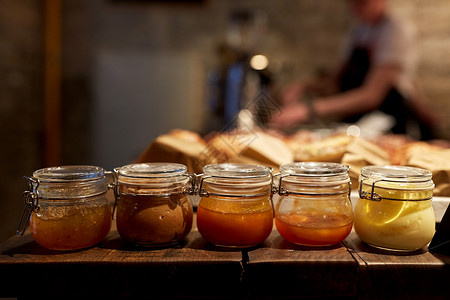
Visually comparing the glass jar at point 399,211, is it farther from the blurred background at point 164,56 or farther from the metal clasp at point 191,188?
the blurred background at point 164,56

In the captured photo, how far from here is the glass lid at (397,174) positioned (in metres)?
0.83

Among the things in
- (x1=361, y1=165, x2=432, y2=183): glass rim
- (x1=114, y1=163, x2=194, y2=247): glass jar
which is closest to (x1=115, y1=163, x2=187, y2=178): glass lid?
(x1=114, y1=163, x2=194, y2=247): glass jar

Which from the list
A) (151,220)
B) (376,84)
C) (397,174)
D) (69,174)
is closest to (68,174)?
(69,174)

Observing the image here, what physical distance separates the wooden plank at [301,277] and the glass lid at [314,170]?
0.64 ft

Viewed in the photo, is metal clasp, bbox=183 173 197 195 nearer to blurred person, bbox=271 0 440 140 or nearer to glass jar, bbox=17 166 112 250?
glass jar, bbox=17 166 112 250

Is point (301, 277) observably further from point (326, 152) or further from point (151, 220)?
point (326, 152)

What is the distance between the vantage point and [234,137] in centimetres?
121

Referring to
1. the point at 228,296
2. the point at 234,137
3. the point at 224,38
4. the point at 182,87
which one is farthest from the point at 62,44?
the point at 228,296

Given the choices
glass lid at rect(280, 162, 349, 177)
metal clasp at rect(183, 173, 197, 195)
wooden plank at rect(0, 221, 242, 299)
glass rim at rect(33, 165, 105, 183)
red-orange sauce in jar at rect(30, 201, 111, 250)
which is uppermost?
glass lid at rect(280, 162, 349, 177)

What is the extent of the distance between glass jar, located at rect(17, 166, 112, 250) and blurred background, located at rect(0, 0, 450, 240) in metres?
3.10

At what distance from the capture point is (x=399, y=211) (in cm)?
83

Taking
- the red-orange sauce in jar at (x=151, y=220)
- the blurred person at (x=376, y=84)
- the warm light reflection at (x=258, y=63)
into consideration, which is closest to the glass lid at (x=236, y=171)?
the red-orange sauce in jar at (x=151, y=220)

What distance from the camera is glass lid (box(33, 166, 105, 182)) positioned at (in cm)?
84

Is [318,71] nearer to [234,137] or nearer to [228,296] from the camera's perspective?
[234,137]
